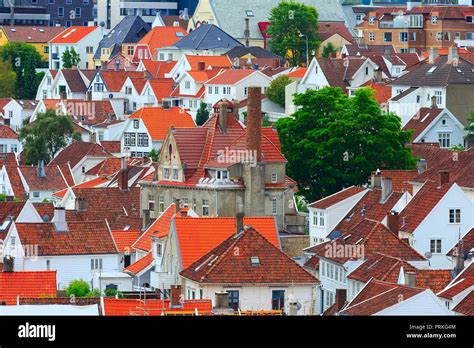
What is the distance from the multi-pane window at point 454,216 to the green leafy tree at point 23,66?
76.1 meters

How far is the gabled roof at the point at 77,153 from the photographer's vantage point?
7900cm

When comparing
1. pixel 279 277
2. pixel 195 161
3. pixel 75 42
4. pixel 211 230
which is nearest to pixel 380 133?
pixel 195 161

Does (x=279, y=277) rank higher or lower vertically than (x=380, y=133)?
lower

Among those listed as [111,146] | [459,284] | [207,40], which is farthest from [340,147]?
[207,40]

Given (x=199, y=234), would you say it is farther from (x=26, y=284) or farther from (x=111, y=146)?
(x=111, y=146)

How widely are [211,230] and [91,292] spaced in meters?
3.75

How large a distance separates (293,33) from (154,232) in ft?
251

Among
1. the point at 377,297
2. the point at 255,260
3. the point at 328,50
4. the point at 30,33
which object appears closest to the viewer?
the point at 377,297

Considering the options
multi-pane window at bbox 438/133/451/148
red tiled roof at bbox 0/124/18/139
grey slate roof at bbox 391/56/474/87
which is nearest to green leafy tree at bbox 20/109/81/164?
red tiled roof at bbox 0/124/18/139

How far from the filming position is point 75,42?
133m

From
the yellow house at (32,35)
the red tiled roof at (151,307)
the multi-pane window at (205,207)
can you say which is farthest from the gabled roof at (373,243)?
the yellow house at (32,35)

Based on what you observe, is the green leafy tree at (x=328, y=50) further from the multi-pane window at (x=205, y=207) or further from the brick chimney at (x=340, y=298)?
the brick chimney at (x=340, y=298)

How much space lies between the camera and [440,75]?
8506 cm
